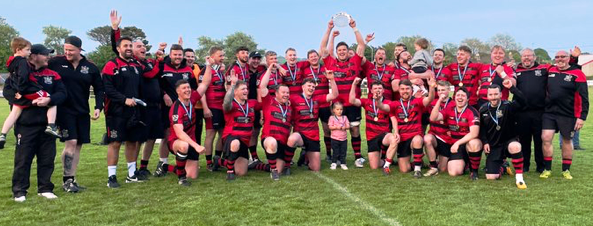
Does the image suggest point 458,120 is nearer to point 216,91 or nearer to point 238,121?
point 238,121

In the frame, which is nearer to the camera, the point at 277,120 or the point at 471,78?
the point at 277,120

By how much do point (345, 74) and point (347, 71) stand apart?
0.06 m

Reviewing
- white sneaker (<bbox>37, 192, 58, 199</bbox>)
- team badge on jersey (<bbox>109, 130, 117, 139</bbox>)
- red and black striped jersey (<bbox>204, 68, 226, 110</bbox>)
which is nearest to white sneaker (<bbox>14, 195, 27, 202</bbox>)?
white sneaker (<bbox>37, 192, 58, 199</bbox>)

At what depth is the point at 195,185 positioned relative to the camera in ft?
21.1

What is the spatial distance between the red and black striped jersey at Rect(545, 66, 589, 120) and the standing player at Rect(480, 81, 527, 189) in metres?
0.54

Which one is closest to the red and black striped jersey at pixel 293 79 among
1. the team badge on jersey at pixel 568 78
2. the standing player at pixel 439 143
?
the standing player at pixel 439 143

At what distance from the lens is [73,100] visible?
19.4 feet

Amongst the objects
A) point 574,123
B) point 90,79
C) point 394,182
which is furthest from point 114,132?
point 574,123

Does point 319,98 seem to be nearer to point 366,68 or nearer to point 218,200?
point 366,68

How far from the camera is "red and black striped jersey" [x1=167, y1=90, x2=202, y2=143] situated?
21.3 feet

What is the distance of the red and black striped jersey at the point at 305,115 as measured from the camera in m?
7.38

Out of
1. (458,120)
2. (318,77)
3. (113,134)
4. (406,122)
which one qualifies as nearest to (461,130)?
(458,120)

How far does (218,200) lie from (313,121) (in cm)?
247

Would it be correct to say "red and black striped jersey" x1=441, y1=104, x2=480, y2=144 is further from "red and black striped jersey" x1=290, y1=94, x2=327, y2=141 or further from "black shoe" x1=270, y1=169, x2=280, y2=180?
"black shoe" x1=270, y1=169, x2=280, y2=180
